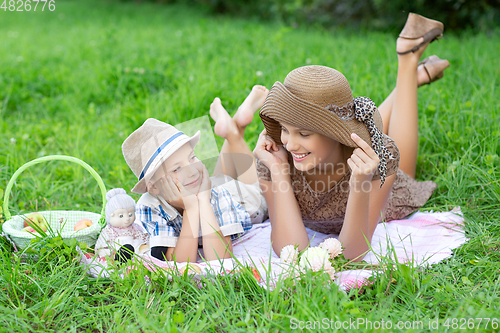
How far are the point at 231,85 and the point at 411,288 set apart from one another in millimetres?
2855

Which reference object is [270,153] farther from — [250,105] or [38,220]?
[38,220]

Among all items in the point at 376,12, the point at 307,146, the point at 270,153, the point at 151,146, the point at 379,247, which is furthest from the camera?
the point at 376,12

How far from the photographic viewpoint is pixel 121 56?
532 centimetres

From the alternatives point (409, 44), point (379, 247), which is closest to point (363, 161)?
point (379, 247)

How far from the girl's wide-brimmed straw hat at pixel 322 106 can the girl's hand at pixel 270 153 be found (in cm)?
31

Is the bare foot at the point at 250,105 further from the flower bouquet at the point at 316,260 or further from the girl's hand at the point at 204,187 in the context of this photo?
the flower bouquet at the point at 316,260

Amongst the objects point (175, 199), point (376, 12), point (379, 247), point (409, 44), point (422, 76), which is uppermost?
point (376, 12)

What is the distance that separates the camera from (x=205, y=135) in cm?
245

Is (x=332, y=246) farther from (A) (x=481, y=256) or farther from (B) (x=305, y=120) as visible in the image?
(A) (x=481, y=256)

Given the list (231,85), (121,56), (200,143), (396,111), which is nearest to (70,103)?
(121,56)

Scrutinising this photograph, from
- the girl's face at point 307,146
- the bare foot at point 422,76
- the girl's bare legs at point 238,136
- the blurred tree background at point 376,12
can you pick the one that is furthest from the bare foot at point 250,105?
the blurred tree background at point 376,12

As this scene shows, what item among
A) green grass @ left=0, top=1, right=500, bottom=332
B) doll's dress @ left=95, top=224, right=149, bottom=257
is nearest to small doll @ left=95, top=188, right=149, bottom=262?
doll's dress @ left=95, top=224, right=149, bottom=257

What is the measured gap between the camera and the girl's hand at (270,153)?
226cm

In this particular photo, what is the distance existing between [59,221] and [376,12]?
6095mm
